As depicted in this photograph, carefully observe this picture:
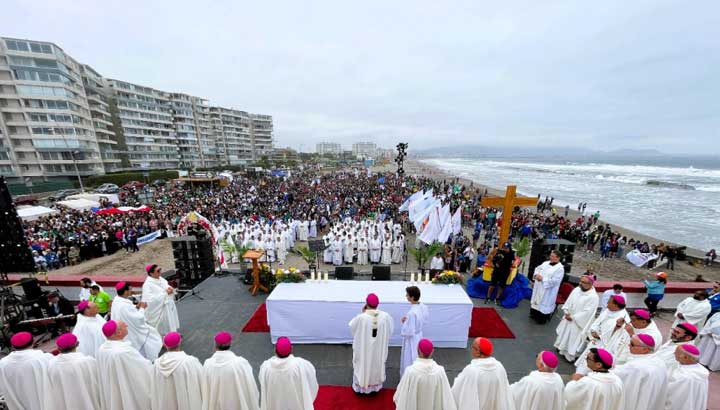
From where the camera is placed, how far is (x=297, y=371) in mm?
3375

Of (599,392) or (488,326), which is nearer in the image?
(599,392)

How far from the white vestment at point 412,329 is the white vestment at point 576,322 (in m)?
3.14

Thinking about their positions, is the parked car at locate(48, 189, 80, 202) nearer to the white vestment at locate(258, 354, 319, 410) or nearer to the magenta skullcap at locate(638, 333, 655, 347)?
the white vestment at locate(258, 354, 319, 410)

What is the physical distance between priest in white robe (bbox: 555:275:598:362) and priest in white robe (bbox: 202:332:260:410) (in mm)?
5697

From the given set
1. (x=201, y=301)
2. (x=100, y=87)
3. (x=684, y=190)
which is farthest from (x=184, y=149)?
(x=684, y=190)

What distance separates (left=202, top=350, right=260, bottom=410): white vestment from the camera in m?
3.36

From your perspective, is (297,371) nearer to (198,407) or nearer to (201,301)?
(198,407)

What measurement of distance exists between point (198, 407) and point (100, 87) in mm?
69867

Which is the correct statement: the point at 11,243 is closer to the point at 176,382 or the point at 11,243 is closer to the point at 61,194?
the point at 176,382

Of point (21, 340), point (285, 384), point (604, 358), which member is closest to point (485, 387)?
point (604, 358)

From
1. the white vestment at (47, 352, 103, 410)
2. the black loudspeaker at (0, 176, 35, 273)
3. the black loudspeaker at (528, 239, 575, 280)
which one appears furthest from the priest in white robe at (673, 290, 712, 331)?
the black loudspeaker at (0, 176, 35, 273)

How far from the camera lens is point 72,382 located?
3498mm

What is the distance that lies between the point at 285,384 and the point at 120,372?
86.8 inches

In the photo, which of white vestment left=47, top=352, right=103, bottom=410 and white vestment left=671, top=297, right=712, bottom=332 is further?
white vestment left=671, top=297, right=712, bottom=332
